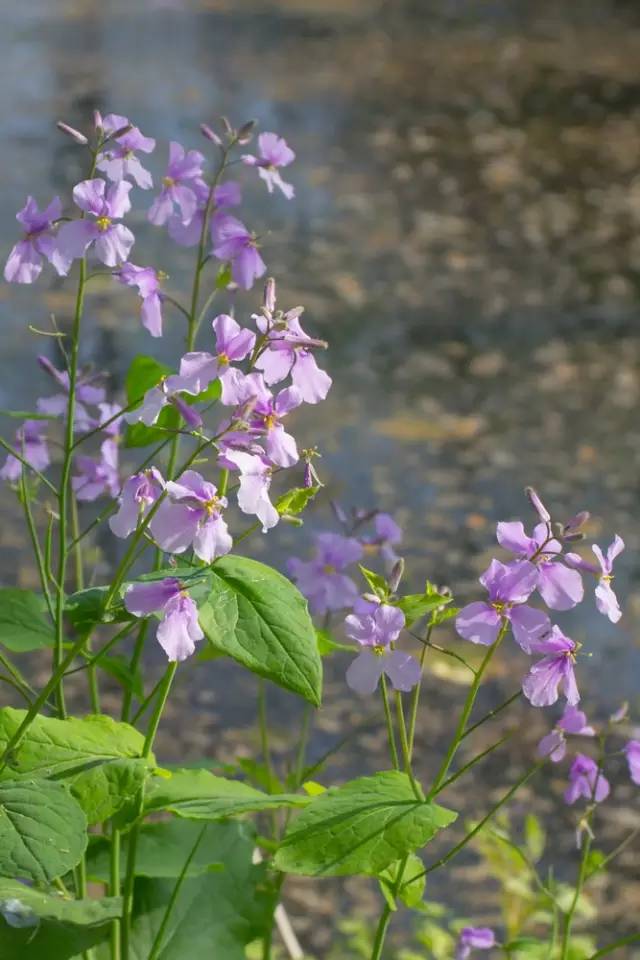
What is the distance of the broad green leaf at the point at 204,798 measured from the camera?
1.15 m

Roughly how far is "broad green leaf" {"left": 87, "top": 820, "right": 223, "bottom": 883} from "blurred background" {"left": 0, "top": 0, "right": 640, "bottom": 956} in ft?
2.82

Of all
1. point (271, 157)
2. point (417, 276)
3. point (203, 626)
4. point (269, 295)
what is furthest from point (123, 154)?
point (417, 276)

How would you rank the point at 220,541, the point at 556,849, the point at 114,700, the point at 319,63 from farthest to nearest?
the point at 319,63, the point at 114,700, the point at 556,849, the point at 220,541

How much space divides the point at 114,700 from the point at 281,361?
1937 mm

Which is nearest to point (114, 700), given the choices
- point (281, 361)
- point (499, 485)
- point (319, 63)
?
point (499, 485)

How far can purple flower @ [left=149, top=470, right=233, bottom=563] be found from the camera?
1.04 meters

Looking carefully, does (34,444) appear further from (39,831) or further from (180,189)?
(39,831)

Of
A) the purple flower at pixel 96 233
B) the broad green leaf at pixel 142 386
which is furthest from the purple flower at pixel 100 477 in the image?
the purple flower at pixel 96 233

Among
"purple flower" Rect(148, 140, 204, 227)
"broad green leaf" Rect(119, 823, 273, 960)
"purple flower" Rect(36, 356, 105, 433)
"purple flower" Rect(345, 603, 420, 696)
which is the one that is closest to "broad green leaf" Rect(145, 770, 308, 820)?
"purple flower" Rect(345, 603, 420, 696)

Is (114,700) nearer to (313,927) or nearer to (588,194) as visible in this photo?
(313,927)

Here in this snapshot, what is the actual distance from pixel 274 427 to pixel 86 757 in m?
0.31

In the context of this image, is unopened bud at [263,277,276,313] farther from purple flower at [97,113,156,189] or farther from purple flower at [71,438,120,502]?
purple flower at [71,438,120,502]

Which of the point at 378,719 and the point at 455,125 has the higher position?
the point at 378,719

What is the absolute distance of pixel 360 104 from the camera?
8148 millimetres
